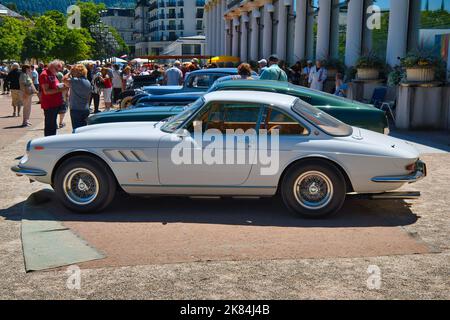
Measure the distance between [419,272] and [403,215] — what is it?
189 centimetres

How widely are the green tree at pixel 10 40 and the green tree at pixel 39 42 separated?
342cm

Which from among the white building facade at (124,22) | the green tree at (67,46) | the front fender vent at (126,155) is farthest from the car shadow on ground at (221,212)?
the white building facade at (124,22)

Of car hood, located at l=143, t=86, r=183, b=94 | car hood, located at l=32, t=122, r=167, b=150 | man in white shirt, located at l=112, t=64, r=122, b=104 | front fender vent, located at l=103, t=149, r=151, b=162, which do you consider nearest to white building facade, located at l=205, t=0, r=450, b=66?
car hood, located at l=143, t=86, r=183, b=94

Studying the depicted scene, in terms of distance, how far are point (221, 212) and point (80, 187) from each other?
160 cm

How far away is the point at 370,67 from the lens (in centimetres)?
1691

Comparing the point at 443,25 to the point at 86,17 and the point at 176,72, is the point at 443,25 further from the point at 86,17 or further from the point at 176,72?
the point at 86,17

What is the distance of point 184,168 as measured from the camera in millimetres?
6414

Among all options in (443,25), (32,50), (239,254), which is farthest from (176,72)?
(32,50)

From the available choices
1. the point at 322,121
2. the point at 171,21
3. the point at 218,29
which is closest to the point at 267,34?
the point at 218,29

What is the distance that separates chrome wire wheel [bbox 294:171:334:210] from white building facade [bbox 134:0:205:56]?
420 feet

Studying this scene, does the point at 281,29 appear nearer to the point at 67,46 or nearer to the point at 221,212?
the point at 221,212

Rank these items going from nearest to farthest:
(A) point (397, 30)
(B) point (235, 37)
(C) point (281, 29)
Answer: (A) point (397, 30)
(C) point (281, 29)
(B) point (235, 37)

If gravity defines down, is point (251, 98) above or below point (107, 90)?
above

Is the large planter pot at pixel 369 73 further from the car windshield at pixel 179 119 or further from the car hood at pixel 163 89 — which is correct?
the car windshield at pixel 179 119
